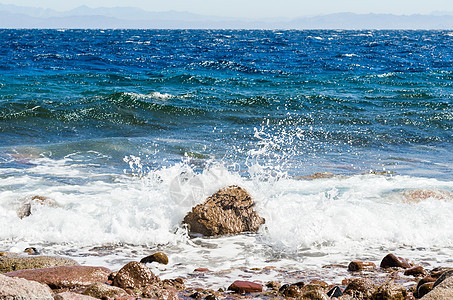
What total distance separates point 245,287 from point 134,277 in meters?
0.95

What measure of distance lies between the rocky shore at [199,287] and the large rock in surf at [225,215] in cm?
105

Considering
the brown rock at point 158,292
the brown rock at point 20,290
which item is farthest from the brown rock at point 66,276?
the brown rock at point 20,290

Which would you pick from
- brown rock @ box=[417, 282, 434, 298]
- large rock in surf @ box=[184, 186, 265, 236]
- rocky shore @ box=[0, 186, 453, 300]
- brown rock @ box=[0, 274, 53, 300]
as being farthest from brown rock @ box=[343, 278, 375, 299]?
brown rock @ box=[0, 274, 53, 300]

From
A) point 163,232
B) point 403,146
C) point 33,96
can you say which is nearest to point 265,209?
point 163,232

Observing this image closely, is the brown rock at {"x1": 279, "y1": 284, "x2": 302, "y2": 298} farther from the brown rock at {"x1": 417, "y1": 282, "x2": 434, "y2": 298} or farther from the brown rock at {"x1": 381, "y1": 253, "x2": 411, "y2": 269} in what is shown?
the brown rock at {"x1": 381, "y1": 253, "x2": 411, "y2": 269}

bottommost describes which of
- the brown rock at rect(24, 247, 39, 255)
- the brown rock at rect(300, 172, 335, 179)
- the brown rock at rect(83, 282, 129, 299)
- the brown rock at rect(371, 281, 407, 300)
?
the brown rock at rect(24, 247, 39, 255)

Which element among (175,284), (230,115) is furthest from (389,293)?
(230,115)

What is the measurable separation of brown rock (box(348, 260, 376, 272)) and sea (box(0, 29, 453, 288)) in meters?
0.20

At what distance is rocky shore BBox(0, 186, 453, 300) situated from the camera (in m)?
3.93

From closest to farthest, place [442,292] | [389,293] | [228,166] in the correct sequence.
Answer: [442,292], [389,293], [228,166]

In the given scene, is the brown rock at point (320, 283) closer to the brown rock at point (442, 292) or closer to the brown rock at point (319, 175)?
the brown rock at point (442, 292)

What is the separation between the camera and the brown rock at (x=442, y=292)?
129 inches

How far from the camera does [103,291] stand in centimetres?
403

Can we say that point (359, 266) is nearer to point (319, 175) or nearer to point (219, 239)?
point (219, 239)
